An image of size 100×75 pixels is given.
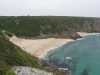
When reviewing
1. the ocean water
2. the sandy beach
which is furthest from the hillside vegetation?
the ocean water

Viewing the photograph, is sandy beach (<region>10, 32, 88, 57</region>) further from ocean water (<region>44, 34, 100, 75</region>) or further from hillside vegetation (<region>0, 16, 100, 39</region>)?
hillside vegetation (<region>0, 16, 100, 39</region>)

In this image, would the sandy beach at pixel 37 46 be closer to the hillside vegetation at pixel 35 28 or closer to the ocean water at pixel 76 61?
the ocean water at pixel 76 61

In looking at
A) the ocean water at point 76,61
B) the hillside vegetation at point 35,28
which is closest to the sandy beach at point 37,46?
the ocean water at point 76,61

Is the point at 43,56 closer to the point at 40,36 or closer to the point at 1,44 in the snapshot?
the point at 1,44

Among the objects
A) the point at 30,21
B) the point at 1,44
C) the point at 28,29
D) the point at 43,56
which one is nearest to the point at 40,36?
the point at 28,29

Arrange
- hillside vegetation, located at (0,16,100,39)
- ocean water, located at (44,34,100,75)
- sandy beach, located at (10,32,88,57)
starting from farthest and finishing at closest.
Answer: hillside vegetation, located at (0,16,100,39) < sandy beach, located at (10,32,88,57) < ocean water, located at (44,34,100,75)

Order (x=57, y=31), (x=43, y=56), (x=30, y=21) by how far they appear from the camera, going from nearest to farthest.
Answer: (x=43, y=56), (x=57, y=31), (x=30, y=21)

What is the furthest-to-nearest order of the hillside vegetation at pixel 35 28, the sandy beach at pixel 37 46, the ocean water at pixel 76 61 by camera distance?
the hillside vegetation at pixel 35 28
the sandy beach at pixel 37 46
the ocean water at pixel 76 61

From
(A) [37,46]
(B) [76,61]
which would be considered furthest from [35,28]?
(B) [76,61]

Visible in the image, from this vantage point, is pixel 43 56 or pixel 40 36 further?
pixel 40 36

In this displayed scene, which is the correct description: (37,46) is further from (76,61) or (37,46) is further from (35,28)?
(35,28)

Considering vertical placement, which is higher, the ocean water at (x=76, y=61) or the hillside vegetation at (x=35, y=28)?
the hillside vegetation at (x=35, y=28)
